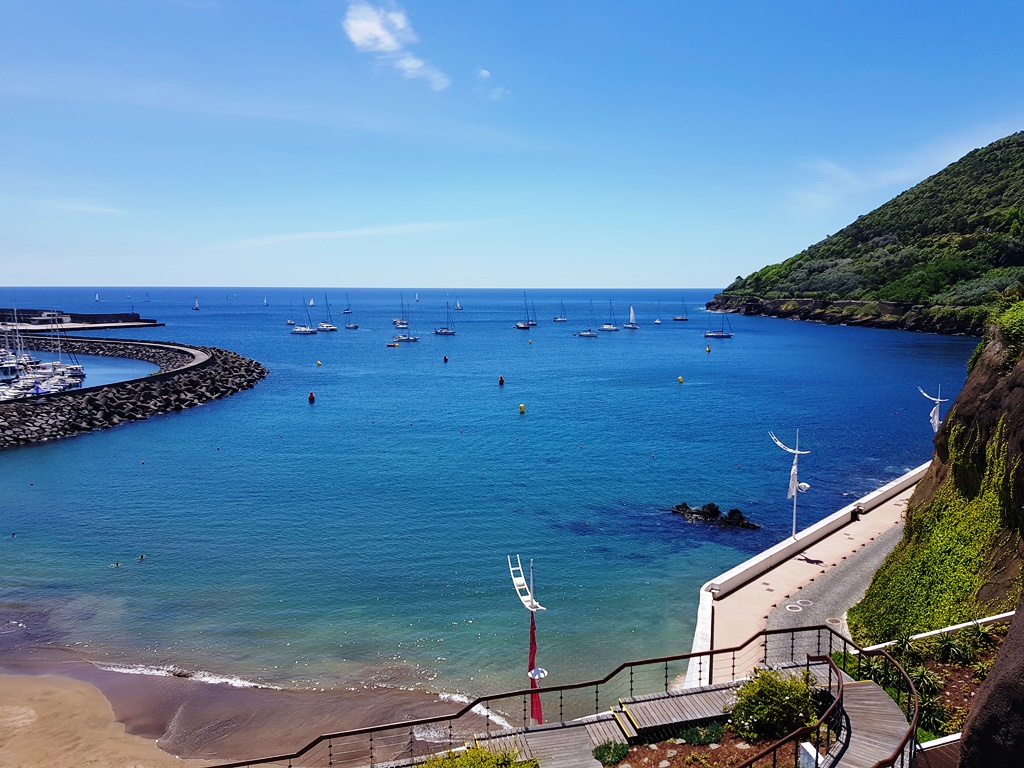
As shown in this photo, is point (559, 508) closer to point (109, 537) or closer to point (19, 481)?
point (109, 537)

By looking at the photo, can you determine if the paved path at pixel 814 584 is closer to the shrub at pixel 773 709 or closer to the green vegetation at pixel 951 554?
the green vegetation at pixel 951 554

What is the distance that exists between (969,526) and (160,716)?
2237 cm

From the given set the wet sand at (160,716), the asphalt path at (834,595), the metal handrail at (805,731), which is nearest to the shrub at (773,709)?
the metal handrail at (805,731)

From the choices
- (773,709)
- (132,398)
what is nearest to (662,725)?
(773,709)

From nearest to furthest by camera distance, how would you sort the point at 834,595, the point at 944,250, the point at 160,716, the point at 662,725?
the point at 662,725 → the point at 160,716 → the point at 834,595 → the point at 944,250

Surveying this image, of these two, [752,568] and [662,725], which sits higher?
[662,725]

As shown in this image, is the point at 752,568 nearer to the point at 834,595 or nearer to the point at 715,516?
the point at 834,595

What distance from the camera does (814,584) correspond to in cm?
2292

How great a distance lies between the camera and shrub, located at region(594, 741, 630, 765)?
1234 centimetres

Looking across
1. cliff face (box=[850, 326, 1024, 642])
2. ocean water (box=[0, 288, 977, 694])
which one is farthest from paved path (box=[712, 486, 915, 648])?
ocean water (box=[0, 288, 977, 694])

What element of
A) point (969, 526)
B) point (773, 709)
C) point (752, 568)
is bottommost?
point (752, 568)

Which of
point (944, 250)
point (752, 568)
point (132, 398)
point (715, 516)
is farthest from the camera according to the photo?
point (944, 250)

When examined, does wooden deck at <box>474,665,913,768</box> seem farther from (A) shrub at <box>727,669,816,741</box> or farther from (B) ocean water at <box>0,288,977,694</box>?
(B) ocean water at <box>0,288,977,694</box>

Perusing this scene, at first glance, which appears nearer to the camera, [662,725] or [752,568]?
[662,725]
